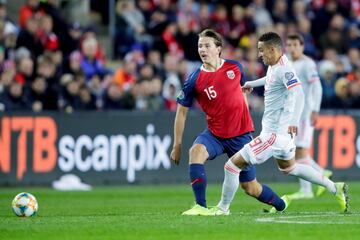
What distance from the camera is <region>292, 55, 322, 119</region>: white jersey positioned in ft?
53.0

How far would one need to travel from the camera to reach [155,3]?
942 inches

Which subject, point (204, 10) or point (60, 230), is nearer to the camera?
point (60, 230)

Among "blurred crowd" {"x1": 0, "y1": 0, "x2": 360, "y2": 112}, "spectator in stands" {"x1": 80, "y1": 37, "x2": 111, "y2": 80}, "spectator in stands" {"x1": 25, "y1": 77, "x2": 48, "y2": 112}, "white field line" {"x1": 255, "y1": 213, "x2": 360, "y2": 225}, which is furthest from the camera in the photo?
"spectator in stands" {"x1": 80, "y1": 37, "x2": 111, "y2": 80}

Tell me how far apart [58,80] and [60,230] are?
1068 centimetres

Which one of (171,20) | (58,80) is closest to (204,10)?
(171,20)

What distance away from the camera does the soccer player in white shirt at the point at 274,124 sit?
11.6 m

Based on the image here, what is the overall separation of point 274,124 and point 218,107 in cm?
73

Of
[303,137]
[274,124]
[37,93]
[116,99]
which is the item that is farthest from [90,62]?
[274,124]

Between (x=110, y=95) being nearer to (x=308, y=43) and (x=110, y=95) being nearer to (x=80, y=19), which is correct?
(x=80, y=19)

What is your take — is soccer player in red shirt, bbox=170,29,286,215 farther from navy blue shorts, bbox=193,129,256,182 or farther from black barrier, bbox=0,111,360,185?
black barrier, bbox=0,111,360,185

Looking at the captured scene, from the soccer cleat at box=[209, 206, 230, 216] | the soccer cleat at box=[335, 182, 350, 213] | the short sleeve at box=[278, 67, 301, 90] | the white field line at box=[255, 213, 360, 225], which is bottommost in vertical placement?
the soccer cleat at box=[209, 206, 230, 216]

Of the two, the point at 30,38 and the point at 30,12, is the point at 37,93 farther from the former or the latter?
the point at 30,12

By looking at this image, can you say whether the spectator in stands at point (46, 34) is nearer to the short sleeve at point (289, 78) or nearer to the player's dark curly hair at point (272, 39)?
the player's dark curly hair at point (272, 39)

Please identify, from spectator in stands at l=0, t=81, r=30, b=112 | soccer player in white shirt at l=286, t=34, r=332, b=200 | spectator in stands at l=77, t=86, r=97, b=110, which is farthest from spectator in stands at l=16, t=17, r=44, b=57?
soccer player in white shirt at l=286, t=34, r=332, b=200
